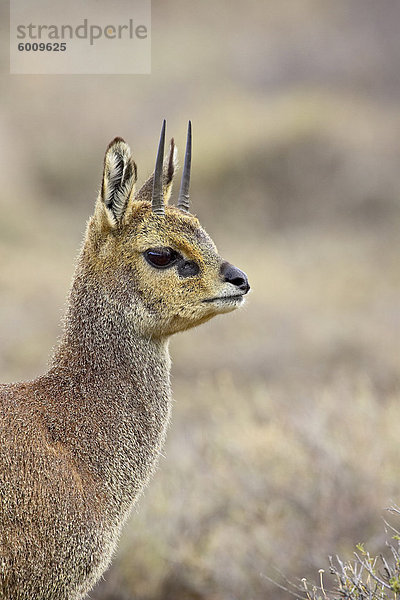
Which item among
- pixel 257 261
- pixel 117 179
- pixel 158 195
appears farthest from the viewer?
pixel 257 261

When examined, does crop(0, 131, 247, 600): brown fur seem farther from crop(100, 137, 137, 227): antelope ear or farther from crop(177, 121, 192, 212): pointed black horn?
crop(177, 121, 192, 212): pointed black horn

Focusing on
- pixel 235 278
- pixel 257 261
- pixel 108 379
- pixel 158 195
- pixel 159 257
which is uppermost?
pixel 158 195

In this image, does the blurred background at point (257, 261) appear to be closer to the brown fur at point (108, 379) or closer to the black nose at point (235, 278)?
the black nose at point (235, 278)

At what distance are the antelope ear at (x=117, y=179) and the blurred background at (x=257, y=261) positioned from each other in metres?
1.12

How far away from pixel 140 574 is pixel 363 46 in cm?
3106

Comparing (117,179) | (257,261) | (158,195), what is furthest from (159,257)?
(257,261)

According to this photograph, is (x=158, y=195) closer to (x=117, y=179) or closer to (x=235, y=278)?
(x=117, y=179)

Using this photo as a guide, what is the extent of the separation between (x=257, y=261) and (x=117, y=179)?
21.2 metres

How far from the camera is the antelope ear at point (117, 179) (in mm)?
4965

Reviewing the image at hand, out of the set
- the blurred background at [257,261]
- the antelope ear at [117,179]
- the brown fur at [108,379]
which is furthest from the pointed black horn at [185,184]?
the blurred background at [257,261]

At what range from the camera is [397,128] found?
32719mm

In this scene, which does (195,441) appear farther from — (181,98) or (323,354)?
(181,98)

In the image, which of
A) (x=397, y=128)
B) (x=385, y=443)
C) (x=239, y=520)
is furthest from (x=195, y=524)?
(x=397, y=128)

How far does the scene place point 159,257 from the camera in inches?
201
